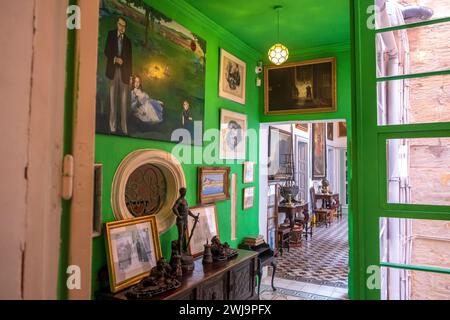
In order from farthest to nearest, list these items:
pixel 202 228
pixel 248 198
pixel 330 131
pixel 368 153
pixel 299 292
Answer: pixel 330 131 → pixel 248 198 → pixel 299 292 → pixel 202 228 → pixel 368 153

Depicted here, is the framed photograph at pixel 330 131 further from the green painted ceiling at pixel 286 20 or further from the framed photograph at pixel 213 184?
the framed photograph at pixel 213 184

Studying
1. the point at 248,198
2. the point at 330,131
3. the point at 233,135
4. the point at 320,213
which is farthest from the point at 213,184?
the point at 330,131

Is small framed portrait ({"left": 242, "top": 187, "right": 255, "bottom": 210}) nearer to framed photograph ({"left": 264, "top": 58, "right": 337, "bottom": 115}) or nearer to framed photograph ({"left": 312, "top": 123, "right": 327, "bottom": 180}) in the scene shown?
framed photograph ({"left": 264, "top": 58, "right": 337, "bottom": 115})

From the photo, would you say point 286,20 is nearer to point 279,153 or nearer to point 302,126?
point 279,153

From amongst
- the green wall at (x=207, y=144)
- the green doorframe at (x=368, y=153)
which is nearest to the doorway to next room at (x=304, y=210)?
the green wall at (x=207, y=144)

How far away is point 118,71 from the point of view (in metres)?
3.05

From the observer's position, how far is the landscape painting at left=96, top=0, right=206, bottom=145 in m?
2.95

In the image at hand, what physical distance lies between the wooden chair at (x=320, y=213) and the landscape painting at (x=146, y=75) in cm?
780

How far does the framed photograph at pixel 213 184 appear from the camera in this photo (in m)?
4.23

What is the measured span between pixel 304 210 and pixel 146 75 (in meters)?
6.95

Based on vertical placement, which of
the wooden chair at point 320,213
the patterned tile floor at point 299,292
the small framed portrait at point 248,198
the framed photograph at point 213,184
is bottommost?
the patterned tile floor at point 299,292

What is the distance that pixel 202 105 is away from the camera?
432 cm

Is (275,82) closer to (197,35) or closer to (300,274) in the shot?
(197,35)

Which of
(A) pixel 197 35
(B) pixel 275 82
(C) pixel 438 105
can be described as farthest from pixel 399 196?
(B) pixel 275 82
